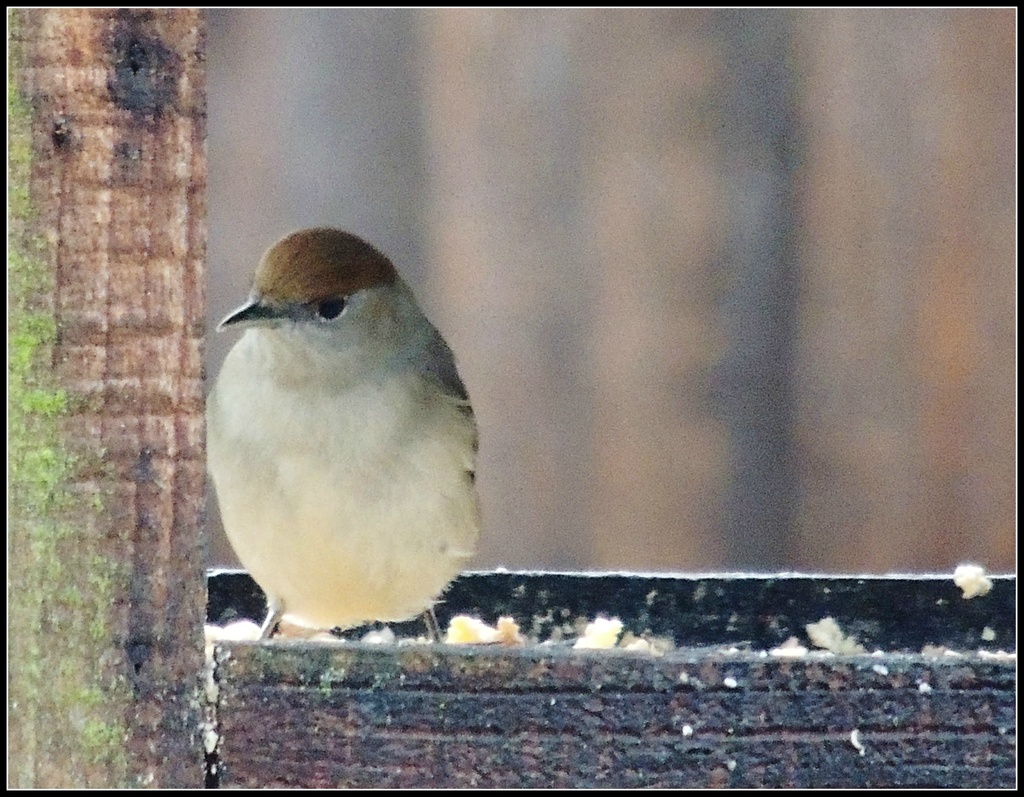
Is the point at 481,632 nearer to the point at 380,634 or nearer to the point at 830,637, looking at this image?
the point at 380,634

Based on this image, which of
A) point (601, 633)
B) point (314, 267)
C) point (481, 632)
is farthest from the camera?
point (481, 632)

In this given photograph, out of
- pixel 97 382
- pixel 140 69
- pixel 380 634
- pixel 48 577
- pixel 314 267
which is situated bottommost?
pixel 380 634

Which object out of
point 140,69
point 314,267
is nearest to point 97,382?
point 140,69

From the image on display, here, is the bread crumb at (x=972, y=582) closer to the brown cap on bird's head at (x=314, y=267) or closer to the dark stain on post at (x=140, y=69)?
the brown cap on bird's head at (x=314, y=267)

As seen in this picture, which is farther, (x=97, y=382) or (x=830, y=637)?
(x=830, y=637)

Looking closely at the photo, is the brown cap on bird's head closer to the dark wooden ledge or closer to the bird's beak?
the bird's beak

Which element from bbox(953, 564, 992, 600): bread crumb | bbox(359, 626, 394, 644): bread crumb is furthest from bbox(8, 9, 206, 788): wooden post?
bbox(953, 564, 992, 600): bread crumb

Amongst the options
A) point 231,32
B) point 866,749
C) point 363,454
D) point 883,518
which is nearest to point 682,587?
point 363,454
